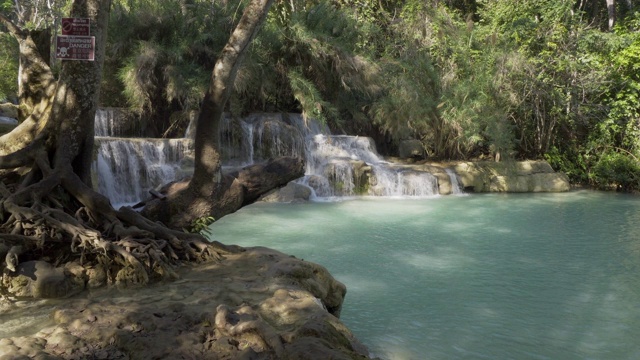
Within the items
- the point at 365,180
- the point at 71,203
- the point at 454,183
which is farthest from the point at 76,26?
the point at 454,183

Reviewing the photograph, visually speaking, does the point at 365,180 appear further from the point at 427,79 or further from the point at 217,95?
the point at 217,95

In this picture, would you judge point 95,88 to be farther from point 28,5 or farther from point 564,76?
point 28,5

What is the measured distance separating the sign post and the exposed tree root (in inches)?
40.2

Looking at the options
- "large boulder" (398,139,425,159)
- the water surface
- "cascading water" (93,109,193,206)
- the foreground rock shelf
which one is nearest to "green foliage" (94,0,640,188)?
"large boulder" (398,139,425,159)

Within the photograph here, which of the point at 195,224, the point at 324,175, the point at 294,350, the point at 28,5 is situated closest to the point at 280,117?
the point at 324,175

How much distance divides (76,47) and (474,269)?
6032 millimetres

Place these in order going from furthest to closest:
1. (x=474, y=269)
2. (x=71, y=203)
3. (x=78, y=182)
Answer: (x=474, y=269) < (x=71, y=203) < (x=78, y=182)

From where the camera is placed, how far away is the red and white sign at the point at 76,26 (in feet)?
16.1

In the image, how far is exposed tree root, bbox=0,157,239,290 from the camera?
14.2 ft

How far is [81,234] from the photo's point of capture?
4.39m

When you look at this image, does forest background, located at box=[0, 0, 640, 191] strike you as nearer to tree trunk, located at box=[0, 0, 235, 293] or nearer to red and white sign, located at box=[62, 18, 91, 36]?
tree trunk, located at box=[0, 0, 235, 293]

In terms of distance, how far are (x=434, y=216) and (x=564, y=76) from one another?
8.23 meters

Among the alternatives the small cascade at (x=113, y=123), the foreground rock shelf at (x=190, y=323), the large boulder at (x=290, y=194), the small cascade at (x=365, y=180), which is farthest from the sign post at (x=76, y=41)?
the small cascade at (x=113, y=123)

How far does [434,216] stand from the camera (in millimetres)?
12148
